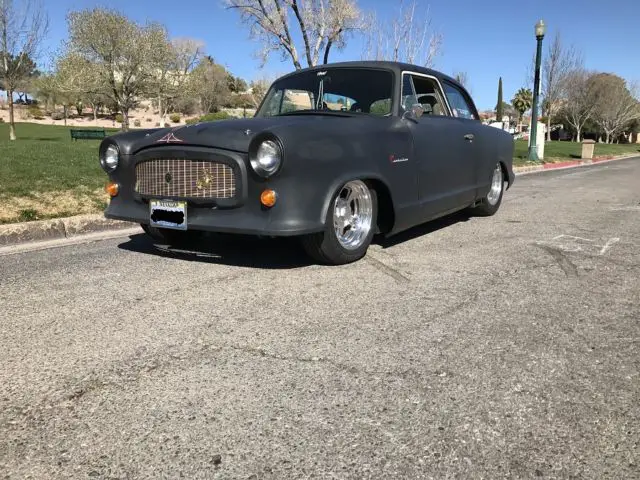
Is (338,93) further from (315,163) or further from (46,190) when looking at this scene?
(46,190)

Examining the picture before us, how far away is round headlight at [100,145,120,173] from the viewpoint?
13.8 feet

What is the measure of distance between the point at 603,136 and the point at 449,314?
83.1 m

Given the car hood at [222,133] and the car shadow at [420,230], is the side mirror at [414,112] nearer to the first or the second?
the car hood at [222,133]

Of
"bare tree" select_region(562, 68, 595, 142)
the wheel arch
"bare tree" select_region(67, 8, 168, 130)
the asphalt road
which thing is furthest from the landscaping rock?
"bare tree" select_region(562, 68, 595, 142)

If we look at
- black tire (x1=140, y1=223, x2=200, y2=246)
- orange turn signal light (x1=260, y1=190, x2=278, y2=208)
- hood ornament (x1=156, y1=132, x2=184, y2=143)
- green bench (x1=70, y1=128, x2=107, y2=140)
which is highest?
green bench (x1=70, y1=128, x2=107, y2=140)

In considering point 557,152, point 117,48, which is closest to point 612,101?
point 557,152

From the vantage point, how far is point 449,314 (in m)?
3.01

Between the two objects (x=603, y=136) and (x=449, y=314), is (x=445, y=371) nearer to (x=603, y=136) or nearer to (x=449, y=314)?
(x=449, y=314)

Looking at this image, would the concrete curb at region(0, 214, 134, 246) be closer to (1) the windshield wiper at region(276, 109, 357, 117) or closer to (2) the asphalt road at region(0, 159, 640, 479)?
(2) the asphalt road at region(0, 159, 640, 479)

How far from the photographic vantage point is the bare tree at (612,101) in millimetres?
61719

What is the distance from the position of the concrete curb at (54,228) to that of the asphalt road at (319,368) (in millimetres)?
1213

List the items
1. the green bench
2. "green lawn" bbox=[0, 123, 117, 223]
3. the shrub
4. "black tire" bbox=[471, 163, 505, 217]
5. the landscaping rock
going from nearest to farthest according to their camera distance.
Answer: the landscaping rock < "green lawn" bbox=[0, 123, 117, 223] < "black tire" bbox=[471, 163, 505, 217] < the green bench < the shrub

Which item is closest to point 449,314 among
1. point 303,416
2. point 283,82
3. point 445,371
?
point 445,371

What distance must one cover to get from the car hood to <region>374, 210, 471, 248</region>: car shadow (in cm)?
130
